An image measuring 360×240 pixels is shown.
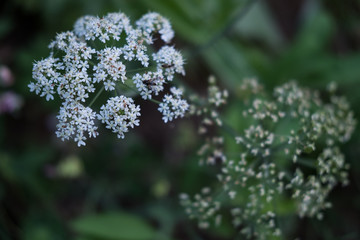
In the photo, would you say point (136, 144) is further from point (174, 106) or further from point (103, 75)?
point (103, 75)

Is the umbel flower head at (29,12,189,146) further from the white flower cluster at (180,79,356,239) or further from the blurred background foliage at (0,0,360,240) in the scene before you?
the blurred background foliage at (0,0,360,240)

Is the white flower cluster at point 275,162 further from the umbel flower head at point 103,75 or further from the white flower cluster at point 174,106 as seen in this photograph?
the umbel flower head at point 103,75

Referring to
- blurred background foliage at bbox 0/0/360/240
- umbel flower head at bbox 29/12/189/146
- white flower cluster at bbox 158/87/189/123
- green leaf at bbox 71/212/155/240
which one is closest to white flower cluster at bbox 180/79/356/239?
white flower cluster at bbox 158/87/189/123

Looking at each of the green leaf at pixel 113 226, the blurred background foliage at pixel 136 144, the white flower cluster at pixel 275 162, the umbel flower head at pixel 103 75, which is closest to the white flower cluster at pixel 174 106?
the umbel flower head at pixel 103 75

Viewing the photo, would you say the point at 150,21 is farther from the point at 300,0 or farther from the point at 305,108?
the point at 300,0

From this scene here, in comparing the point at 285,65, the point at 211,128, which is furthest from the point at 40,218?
the point at 285,65

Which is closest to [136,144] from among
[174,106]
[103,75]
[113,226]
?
[113,226]
